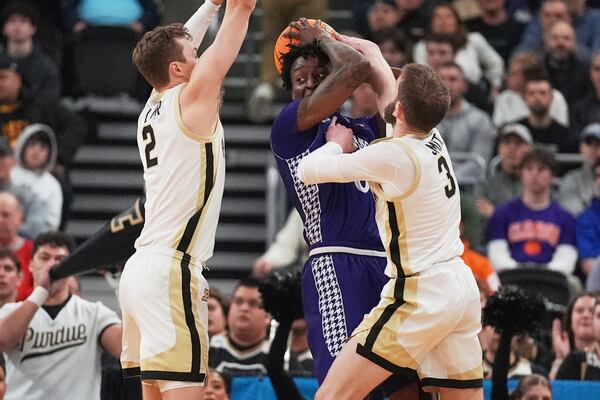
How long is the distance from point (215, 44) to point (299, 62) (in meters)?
0.67

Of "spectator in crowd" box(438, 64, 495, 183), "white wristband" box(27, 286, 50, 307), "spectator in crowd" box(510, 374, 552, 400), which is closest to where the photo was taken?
"spectator in crowd" box(510, 374, 552, 400)

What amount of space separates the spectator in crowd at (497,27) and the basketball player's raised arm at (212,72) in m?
8.65

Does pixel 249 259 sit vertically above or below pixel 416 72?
below

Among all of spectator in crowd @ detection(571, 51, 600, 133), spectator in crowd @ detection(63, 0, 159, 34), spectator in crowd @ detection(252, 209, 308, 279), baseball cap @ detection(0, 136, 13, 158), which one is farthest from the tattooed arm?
spectator in crowd @ detection(63, 0, 159, 34)

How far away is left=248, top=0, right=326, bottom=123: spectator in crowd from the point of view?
13.8 m

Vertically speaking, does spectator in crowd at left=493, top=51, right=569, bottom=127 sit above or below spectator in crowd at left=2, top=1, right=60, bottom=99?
below

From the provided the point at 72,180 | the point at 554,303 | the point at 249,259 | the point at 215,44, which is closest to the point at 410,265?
the point at 215,44

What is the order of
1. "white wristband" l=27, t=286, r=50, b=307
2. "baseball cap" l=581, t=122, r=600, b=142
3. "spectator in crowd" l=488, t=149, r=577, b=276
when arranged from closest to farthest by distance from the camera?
1. "white wristband" l=27, t=286, r=50, b=307
2. "spectator in crowd" l=488, t=149, r=577, b=276
3. "baseball cap" l=581, t=122, r=600, b=142

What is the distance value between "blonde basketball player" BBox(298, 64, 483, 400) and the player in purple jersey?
320 mm

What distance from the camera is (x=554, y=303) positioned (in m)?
11.2

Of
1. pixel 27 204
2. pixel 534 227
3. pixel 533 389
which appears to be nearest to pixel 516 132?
pixel 534 227

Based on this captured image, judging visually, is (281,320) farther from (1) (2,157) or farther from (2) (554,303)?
(1) (2,157)

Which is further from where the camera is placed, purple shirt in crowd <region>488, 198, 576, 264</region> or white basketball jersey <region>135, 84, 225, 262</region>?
purple shirt in crowd <region>488, 198, 576, 264</region>

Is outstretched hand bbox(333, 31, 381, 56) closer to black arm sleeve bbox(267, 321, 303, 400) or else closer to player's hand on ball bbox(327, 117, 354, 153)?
player's hand on ball bbox(327, 117, 354, 153)
